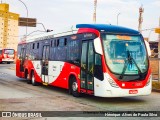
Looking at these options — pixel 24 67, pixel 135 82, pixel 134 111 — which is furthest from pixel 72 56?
pixel 24 67

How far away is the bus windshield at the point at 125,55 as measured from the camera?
12.6 m

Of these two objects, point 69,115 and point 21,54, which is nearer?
point 69,115

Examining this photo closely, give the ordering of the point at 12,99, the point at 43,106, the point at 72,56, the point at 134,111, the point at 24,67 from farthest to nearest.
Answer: the point at 24,67 → the point at 72,56 → the point at 12,99 → the point at 43,106 → the point at 134,111

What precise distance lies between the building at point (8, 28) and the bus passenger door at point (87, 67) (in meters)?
117

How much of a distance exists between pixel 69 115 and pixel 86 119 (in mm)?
803

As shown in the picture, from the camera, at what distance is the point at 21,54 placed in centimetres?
2356

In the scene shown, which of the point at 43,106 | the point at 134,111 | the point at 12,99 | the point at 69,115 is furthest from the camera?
the point at 12,99

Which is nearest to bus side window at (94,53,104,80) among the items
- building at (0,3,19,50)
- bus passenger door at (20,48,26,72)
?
bus passenger door at (20,48,26,72)

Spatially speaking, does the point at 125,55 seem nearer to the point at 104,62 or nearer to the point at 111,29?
the point at 104,62

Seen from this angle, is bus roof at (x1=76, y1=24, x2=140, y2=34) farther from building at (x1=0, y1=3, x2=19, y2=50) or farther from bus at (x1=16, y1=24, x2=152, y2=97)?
building at (x1=0, y1=3, x2=19, y2=50)

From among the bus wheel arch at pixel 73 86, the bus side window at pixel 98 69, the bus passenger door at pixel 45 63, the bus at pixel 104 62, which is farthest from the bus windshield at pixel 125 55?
the bus passenger door at pixel 45 63

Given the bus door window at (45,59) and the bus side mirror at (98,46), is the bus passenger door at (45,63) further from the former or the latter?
the bus side mirror at (98,46)

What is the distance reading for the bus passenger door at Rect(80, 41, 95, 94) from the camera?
1311 cm

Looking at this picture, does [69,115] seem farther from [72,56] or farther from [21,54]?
[21,54]
